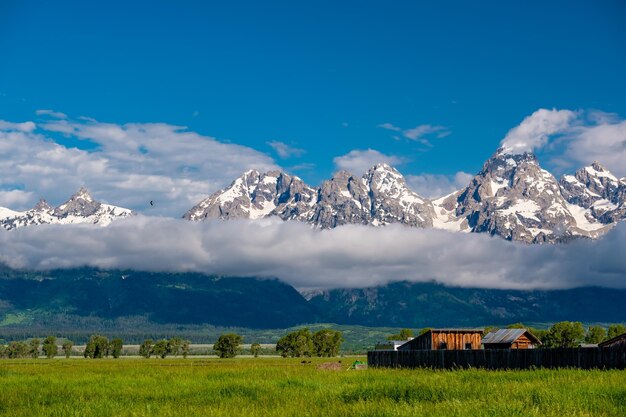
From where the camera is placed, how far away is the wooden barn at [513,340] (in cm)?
7894

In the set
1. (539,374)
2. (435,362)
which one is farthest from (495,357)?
(539,374)

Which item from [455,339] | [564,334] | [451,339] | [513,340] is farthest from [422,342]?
[564,334]

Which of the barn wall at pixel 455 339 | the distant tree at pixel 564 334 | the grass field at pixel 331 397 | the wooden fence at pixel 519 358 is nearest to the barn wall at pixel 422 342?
the barn wall at pixel 455 339

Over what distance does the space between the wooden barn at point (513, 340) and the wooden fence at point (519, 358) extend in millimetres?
26430

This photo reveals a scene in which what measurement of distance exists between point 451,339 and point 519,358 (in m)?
31.9

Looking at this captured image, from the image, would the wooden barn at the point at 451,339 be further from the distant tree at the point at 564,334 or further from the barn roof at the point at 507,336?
the distant tree at the point at 564,334

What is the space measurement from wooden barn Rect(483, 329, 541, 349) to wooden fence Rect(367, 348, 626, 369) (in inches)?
1041

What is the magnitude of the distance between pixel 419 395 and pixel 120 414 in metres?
9.79

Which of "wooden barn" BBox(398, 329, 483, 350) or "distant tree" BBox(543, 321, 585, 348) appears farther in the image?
Answer: "distant tree" BBox(543, 321, 585, 348)

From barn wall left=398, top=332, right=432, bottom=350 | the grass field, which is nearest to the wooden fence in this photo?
the grass field

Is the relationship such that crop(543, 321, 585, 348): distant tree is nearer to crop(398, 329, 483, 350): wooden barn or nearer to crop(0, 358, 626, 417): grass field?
crop(398, 329, 483, 350): wooden barn

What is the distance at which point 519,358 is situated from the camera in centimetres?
4350

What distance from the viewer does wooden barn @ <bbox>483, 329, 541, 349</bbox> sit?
259ft

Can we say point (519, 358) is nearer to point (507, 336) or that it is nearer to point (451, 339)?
point (451, 339)
